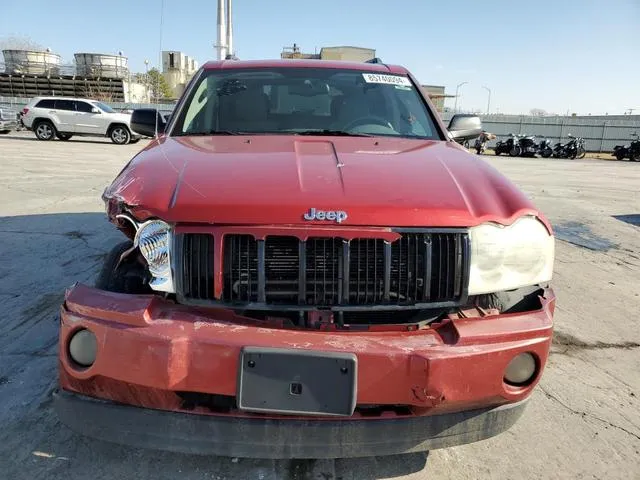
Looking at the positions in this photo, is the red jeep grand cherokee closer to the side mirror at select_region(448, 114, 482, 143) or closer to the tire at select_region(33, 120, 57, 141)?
the side mirror at select_region(448, 114, 482, 143)

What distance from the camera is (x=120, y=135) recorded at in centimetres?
2186

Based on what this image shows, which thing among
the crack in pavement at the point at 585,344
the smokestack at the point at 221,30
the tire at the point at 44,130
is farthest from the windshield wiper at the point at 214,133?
the tire at the point at 44,130

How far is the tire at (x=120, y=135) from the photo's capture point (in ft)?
71.0

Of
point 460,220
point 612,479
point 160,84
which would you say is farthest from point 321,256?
point 160,84

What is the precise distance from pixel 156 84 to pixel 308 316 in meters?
70.5

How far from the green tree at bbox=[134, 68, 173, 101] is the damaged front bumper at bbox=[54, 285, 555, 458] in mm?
61363

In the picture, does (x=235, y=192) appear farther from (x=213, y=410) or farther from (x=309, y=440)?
(x=309, y=440)

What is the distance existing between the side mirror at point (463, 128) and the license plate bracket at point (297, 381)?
2.56 metres

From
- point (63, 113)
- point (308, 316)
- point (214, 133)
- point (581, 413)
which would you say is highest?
point (63, 113)

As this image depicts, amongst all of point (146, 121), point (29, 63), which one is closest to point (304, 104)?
point (146, 121)

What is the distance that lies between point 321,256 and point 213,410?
0.70 metres

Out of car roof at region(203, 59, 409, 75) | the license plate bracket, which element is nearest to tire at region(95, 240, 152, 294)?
the license plate bracket

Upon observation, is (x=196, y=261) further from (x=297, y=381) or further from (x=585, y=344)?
(x=585, y=344)

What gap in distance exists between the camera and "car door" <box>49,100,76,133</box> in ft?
68.5
